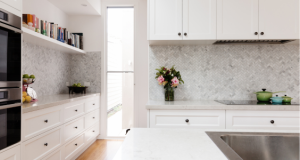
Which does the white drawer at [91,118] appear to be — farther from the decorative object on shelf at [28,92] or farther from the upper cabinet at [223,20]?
the upper cabinet at [223,20]

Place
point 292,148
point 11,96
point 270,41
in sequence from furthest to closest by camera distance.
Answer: point 270,41 → point 11,96 → point 292,148

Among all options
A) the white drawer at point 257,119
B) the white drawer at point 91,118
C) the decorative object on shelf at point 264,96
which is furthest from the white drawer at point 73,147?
the decorative object on shelf at point 264,96

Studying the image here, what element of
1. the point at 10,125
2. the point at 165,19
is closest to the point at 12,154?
the point at 10,125

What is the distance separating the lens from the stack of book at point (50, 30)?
2055 millimetres

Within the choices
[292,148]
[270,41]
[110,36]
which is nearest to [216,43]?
[270,41]

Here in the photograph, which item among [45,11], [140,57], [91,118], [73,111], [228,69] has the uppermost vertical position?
[45,11]

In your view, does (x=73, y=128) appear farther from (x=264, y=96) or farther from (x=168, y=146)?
(x=264, y=96)

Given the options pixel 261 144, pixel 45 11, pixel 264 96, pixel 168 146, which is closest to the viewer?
pixel 168 146

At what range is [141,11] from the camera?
11.2 ft

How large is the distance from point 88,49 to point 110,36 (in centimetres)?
47

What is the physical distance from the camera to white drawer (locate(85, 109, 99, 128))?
284cm

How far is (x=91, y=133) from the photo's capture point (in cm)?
304

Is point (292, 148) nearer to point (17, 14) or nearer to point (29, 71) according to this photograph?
point (17, 14)

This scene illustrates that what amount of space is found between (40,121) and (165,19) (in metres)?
1.63
